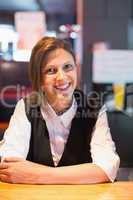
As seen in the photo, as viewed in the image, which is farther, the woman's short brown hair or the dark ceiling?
the dark ceiling

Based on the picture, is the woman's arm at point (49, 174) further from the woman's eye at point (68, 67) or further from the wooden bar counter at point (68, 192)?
the woman's eye at point (68, 67)

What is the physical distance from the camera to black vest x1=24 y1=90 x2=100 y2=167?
4.43 feet

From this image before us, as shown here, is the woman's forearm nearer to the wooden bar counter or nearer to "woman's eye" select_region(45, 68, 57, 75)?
the wooden bar counter

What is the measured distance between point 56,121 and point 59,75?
17cm

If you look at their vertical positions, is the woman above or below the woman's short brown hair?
below

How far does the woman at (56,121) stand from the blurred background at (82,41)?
0.83m

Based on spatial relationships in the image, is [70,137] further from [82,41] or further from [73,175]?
[82,41]

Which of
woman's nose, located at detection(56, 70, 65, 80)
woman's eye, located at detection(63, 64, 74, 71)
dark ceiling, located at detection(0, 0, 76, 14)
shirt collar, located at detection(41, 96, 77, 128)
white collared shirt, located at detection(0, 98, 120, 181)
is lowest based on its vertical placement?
white collared shirt, located at detection(0, 98, 120, 181)


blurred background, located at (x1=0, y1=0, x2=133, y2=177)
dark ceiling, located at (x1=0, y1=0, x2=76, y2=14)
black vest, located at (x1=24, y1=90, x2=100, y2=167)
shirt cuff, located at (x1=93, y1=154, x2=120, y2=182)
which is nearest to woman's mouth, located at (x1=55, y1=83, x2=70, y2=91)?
black vest, located at (x1=24, y1=90, x2=100, y2=167)

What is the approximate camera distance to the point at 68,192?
1.07 meters

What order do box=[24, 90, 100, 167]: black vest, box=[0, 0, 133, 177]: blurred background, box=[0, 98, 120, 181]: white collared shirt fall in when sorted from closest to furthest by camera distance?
box=[0, 98, 120, 181]: white collared shirt → box=[24, 90, 100, 167]: black vest → box=[0, 0, 133, 177]: blurred background

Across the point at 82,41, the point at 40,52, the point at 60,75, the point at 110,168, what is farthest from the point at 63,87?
the point at 82,41

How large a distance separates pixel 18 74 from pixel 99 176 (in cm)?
142

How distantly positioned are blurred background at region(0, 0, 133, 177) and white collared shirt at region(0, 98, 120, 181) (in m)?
0.85
